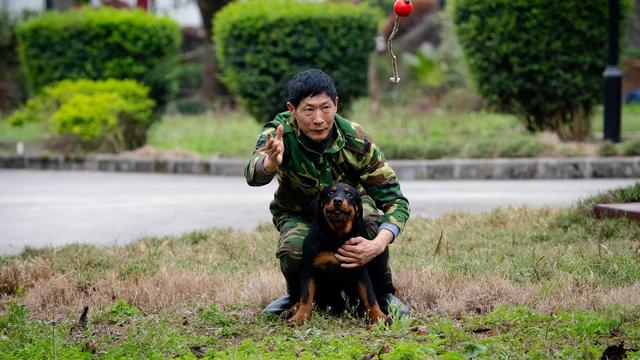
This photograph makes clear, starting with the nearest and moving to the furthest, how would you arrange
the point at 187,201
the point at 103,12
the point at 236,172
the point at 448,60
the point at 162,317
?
the point at 162,317
the point at 187,201
the point at 236,172
the point at 103,12
the point at 448,60

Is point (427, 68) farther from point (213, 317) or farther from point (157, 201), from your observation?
point (213, 317)

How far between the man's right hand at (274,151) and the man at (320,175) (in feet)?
0.03

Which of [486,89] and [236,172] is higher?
[486,89]

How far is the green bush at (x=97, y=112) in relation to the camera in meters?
15.5

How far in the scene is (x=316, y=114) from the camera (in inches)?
203

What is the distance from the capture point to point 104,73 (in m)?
17.3

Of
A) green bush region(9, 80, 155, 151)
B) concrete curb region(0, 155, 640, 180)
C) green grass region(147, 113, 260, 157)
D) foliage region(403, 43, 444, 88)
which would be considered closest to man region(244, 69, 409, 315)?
concrete curb region(0, 155, 640, 180)

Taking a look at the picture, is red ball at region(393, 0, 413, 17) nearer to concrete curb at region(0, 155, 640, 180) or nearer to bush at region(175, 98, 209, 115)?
concrete curb at region(0, 155, 640, 180)

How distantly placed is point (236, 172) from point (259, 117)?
2.08 meters

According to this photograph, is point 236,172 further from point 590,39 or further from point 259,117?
point 590,39

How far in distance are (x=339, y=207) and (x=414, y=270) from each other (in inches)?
60.1

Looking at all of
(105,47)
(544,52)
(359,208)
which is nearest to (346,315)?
(359,208)

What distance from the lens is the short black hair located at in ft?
17.0

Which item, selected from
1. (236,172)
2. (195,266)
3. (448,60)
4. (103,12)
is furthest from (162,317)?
(448,60)
